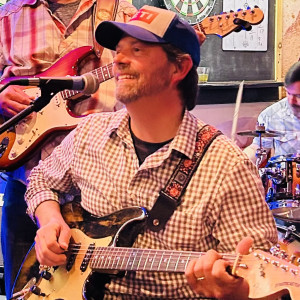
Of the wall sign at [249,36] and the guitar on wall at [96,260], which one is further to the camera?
the wall sign at [249,36]

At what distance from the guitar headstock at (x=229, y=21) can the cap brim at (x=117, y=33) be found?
0.99 m

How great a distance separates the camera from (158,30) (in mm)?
2385

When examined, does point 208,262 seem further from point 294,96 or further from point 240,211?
point 294,96

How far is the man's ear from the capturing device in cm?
250

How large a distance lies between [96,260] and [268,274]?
775mm

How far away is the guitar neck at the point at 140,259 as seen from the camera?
2.04 metres

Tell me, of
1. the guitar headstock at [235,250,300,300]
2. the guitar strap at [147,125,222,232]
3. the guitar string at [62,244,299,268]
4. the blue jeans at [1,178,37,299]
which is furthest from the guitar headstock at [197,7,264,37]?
the guitar headstock at [235,250,300,300]

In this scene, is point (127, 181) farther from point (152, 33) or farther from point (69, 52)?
point (69, 52)

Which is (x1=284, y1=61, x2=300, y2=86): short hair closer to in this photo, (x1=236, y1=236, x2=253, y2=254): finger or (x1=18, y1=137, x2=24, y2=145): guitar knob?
(x1=18, y1=137, x2=24, y2=145): guitar knob

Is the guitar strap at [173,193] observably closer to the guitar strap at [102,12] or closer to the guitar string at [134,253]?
the guitar string at [134,253]

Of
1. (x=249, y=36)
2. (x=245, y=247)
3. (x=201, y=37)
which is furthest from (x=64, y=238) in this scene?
(x=249, y=36)

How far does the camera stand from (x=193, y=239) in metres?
2.22

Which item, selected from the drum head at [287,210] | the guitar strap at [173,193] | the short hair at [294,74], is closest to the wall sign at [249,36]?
the short hair at [294,74]

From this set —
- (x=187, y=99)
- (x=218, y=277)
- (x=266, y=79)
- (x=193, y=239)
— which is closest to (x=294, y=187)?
(x=266, y=79)
